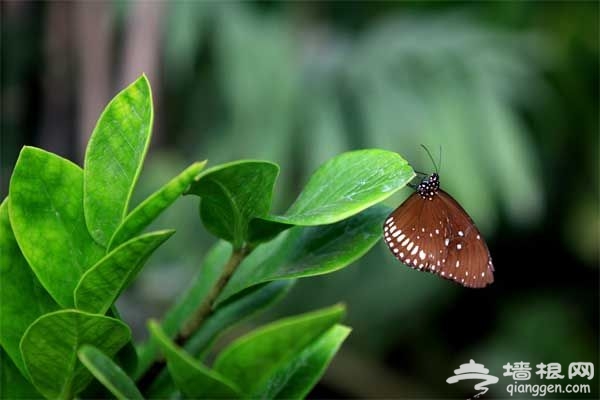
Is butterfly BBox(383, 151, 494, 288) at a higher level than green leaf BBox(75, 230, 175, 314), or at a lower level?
lower

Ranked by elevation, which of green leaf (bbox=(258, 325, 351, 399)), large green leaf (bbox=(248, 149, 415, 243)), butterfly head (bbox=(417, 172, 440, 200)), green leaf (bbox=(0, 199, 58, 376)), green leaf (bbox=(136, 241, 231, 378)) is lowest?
green leaf (bbox=(258, 325, 351, 399))

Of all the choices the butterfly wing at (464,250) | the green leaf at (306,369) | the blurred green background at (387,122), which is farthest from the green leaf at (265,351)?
the blurred green background at (387,122)

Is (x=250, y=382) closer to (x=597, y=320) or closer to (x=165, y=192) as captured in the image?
(x=165, y=192)

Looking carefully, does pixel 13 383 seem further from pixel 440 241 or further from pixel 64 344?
pixel 440 241

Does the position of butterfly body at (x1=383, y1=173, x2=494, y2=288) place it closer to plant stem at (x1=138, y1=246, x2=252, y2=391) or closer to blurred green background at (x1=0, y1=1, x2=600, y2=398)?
plant stem at (x1=138, y1=246, x2=252, y2=391)

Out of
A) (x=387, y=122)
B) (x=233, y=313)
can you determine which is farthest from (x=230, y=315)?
(x=387, y=122)

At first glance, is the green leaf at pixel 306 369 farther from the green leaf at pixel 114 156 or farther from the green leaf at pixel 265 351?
the green leaf at pixel 114 156

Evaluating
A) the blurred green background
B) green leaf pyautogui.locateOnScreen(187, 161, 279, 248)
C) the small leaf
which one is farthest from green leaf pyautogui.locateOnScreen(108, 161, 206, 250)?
the blurred green background
